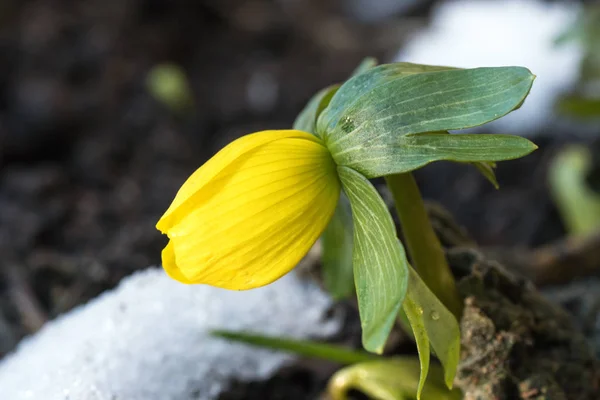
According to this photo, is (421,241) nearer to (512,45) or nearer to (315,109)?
(315,109)

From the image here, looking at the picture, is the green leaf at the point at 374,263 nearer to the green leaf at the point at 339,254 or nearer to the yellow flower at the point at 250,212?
the yellow flower at the point at 250,212

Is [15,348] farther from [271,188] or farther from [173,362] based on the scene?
[271,188]

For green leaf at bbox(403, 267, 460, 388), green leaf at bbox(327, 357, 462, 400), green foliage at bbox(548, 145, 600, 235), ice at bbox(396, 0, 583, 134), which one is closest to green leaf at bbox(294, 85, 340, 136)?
green leaf at bbox(403, 267, 460, 388)

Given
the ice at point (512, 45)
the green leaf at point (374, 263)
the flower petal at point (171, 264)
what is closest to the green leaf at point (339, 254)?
the green leaf at point (374, 263)

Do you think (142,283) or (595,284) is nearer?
(142,283)

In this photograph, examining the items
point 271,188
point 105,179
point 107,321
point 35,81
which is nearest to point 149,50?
point 35,81

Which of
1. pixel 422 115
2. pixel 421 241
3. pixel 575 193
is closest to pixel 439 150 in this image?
pixel 422 115

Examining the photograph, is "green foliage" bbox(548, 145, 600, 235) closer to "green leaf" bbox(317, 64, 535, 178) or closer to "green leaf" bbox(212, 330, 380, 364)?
"green leaf" bbox(212, 330, 380, 364)
